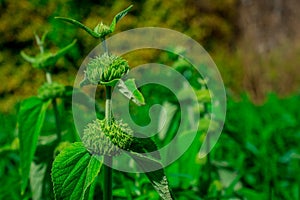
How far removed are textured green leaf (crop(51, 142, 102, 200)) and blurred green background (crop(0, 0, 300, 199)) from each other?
69cm

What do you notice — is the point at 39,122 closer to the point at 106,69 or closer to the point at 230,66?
the point at 106,69

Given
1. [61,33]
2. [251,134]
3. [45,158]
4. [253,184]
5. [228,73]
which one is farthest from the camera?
[228,73]

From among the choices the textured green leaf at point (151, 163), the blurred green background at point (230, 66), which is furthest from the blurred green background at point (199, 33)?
the textured green leaf at point (151, 163)

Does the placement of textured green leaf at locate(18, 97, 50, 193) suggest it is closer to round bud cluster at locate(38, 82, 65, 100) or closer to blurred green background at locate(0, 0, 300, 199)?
round bud cluster at locate(38, 82, 65, 100)

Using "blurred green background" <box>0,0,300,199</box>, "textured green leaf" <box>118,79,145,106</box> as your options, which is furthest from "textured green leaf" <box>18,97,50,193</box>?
"textured green leaf" <box>118,79,145,106</box>

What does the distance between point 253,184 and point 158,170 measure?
1234 mm

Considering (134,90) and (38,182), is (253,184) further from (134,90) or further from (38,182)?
Answer: (134,90)

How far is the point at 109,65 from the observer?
3.37 feet

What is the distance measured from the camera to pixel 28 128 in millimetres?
1515

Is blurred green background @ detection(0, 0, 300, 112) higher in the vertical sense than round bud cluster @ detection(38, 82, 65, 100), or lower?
higher

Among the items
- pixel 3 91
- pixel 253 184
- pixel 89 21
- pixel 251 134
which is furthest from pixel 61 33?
pixel 253 184

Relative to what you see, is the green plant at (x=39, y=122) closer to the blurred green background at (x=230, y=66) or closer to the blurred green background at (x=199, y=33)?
the blurred green background at (x=230, y=66)

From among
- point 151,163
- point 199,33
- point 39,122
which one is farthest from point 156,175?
point 199,33

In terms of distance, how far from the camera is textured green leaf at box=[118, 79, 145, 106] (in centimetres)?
97
